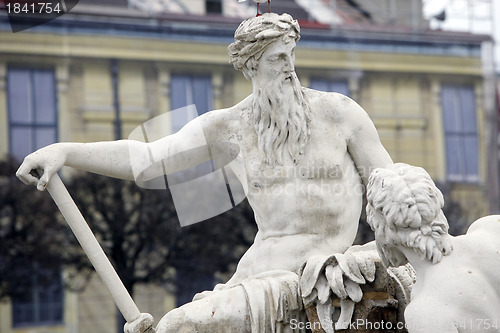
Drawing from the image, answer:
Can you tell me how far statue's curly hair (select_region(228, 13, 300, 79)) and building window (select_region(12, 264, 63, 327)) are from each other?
60.4 ft

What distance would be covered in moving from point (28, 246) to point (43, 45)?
5074 millimetres

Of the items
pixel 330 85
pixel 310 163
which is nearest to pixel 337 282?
pixel 310 163

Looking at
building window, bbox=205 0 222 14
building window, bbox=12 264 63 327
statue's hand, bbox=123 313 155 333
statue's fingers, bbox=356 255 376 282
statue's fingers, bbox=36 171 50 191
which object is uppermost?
statue's fingers, bbox=36 171 50 191

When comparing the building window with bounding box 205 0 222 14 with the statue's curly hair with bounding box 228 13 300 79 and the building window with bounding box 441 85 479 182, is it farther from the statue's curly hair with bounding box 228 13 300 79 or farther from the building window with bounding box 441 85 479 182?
the statue's curly hair with bounding box 228 13 300 79

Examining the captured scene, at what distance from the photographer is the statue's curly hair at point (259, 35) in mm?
5691

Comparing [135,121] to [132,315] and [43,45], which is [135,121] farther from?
[132,315]

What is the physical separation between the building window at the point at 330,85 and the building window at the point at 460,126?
311cm

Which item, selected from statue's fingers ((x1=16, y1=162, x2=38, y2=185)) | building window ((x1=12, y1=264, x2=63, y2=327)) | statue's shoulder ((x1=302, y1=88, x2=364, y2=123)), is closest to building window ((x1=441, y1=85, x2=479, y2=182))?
building window ((x1=12, y1=264, x2=63, y2=327))

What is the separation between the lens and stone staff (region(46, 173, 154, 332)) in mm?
5672

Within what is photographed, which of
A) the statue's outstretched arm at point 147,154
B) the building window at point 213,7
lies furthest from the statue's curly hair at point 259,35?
the building window at point 213,7

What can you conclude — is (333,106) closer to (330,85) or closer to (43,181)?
(43,181)

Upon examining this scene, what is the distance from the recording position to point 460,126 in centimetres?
2916

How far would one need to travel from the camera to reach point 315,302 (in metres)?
5.25

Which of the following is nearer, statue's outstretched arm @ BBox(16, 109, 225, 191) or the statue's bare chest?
the statue's bare chest
